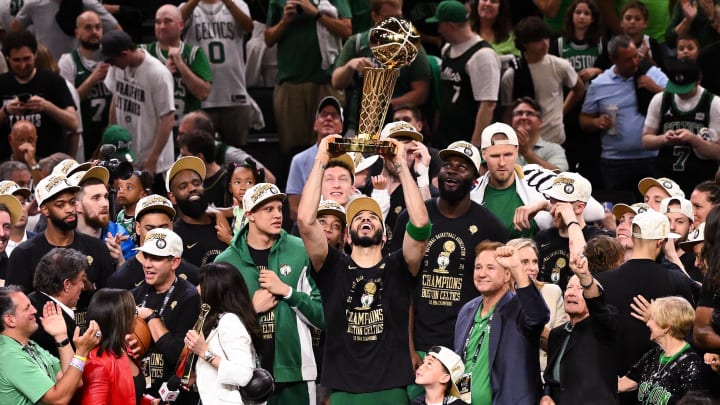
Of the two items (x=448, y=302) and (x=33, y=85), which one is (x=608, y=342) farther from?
(x=33, y=85)

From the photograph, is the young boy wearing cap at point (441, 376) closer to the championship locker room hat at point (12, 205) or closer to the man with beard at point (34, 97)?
the championship locker room hat at point (12, 205)

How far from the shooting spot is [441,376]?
372 inches

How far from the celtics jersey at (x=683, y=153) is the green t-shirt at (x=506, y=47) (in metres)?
1.82

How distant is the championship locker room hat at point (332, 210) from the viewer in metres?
11.1

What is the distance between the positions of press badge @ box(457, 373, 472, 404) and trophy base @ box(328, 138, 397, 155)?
163cm

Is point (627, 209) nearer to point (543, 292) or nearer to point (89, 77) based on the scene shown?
point (543, 292)

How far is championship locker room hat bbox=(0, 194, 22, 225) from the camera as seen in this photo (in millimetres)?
11781

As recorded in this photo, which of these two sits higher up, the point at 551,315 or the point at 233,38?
the point at 233,38

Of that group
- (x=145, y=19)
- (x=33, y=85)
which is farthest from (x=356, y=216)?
(x=145, y=19)

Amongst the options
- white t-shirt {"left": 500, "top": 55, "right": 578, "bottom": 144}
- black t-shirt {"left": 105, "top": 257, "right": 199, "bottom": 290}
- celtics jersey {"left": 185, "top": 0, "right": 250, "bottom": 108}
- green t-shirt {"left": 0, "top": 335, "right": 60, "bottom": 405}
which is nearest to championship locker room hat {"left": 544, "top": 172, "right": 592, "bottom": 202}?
black t-shirt {"left": 105, "top": 257, "right": 199, "bottom": 290}

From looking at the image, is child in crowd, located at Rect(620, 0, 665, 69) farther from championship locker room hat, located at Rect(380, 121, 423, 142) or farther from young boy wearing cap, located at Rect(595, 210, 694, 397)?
young boy wearing cap, located at Rect(595, 210, 694, 397)

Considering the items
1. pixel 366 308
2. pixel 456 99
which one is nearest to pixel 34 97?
pixel 456 99

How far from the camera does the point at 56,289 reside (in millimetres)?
10289

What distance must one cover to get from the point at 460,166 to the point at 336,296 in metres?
1.39
